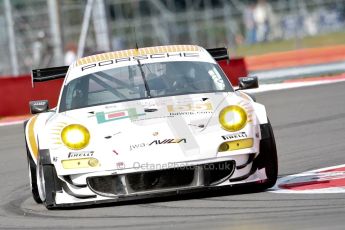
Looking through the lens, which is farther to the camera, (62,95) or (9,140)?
(9,140)

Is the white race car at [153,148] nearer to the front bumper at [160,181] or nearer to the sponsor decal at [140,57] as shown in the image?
the front bumper at [160,181]

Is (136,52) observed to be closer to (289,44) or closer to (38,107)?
(38,107)

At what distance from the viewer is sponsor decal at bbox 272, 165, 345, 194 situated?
8.19 meters

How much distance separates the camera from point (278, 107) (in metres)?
17.0

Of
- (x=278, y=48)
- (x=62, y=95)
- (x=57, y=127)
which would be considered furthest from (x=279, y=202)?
(x=278, y=48)

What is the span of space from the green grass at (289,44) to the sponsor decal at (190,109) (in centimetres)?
2600

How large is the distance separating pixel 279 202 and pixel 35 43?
25362 millimetres

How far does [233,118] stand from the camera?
26.8 ft

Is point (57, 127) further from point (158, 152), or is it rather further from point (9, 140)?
point (9, 140)

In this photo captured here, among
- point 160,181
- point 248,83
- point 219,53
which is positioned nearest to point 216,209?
point 160,181

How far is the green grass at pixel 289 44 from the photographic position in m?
35.2

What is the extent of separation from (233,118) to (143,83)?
1.28 meters

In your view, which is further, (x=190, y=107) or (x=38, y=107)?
(x=38, y=107)

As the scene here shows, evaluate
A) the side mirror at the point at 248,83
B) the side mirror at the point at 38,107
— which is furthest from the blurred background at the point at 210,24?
the side mirror at the point at 248,83
